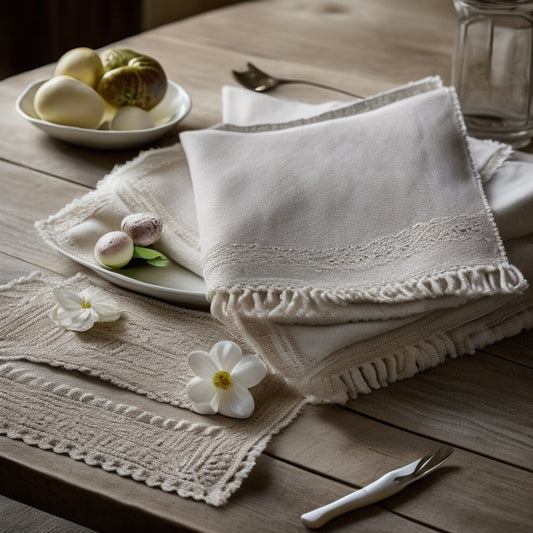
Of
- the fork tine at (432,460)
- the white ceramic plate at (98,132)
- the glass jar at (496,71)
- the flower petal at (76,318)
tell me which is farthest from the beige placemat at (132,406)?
the glass jar at (496,71)

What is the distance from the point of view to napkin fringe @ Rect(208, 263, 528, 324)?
71 cm

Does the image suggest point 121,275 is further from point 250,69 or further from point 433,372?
point 250,69

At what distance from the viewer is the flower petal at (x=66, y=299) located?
79 centimetres

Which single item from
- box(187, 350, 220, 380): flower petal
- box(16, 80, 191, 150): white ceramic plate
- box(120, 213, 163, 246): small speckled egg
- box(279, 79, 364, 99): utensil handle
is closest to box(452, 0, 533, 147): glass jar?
box(279, 79, 364, 99): utensil handle

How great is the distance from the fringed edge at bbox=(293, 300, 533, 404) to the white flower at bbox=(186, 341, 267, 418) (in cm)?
4

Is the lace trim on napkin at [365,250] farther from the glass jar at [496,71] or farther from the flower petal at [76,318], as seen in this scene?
the glass jar at [496,71]

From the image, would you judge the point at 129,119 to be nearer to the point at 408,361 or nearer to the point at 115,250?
the point at 115,250

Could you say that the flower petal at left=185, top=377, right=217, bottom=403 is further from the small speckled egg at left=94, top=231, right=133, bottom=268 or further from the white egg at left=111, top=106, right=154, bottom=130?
the white egg at left=111, top=106, right=154, bottom=130

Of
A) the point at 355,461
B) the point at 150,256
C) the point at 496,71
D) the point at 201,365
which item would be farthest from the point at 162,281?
the point at 496,71

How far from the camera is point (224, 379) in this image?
70cm

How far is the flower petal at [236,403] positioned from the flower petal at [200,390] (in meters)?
0.01

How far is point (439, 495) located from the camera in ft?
2.01

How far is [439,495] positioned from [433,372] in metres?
0.15

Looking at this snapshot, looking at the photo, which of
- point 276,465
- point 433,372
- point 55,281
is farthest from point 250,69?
point 276,465
